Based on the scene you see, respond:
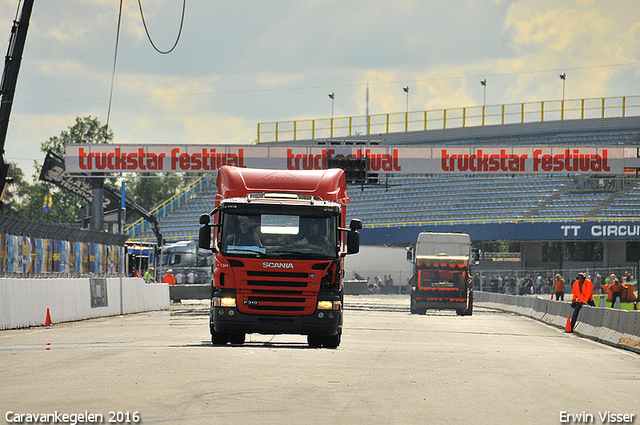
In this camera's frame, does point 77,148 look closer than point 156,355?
No

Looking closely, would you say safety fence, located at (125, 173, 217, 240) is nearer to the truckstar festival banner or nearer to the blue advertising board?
the blue advertising board

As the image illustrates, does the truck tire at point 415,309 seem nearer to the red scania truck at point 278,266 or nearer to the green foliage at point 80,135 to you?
the red scania truck at point 278,266

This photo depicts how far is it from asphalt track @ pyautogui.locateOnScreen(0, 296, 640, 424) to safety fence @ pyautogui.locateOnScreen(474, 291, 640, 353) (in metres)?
0.73

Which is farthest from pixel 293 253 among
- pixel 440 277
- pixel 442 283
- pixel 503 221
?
pixel 503 221

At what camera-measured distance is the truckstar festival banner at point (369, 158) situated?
43875 mm

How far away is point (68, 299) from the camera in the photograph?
83.4 feet

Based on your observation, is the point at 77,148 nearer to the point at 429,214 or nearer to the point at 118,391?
the point at 429,214

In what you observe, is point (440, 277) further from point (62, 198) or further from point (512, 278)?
point (62, 198)

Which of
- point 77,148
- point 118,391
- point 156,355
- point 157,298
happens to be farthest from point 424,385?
point 77,148

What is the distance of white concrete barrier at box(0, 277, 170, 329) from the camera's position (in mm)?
21562

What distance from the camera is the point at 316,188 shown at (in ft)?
54.5

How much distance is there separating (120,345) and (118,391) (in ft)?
22.5

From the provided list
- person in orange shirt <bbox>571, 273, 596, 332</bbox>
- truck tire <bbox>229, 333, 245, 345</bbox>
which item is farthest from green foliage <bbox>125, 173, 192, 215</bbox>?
truck tire <bbox>229, 333, 245, 345</bbox>

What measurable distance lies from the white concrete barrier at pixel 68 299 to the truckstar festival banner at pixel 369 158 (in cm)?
1049
